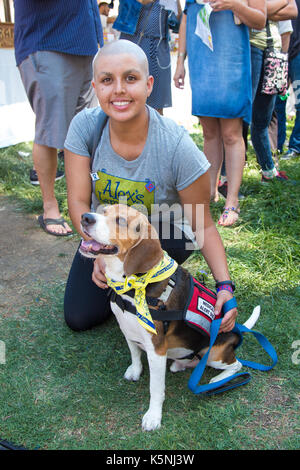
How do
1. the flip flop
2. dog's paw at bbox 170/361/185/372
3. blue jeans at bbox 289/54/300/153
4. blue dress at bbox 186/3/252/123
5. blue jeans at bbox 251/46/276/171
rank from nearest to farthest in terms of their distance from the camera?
dog's paw at bbox 170/361/185/372, blue dress at bbox 186/3/252/123, the flip flop, blue jeans at bbox 251/46/276/171, blue jeans at bbox 289/54/300/153

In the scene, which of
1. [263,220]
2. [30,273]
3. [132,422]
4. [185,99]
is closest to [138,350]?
[132,422]

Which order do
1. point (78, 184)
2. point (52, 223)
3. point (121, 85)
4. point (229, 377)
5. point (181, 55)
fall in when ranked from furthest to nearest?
point (181, 55)
point (52, 223)
point (78, 184)
point (229, 377)
point (121, 85)

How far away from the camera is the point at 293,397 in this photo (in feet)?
7.48

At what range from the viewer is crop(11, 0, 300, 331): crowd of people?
2.34 m

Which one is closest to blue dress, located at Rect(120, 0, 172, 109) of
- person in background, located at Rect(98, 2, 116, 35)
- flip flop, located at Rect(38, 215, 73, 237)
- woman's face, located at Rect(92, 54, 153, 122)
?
flip flop, located at Rect(38, 215, 73, 237)

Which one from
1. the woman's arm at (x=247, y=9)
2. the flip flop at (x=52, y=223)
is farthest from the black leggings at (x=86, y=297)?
the woman's arm at (x=247, y=9)

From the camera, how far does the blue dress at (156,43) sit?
4434 mm

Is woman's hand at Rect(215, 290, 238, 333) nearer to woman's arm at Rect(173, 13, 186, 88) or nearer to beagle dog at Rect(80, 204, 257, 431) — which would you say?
beagle dog at Rect(80, 204, 257, 431)

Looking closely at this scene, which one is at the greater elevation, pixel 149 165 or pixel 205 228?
pixel 149 165

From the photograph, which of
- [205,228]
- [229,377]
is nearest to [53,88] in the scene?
[205,228]

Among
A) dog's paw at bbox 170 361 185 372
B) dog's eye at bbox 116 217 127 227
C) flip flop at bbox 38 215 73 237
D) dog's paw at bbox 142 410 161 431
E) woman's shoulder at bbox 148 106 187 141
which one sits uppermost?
woman's shoulder at bbox 148 106 187 141

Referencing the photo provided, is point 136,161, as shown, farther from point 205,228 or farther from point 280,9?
point 280,9

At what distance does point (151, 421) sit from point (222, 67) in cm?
298

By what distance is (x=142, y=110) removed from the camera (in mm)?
2316
